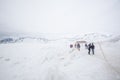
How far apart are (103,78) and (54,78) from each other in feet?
17.7

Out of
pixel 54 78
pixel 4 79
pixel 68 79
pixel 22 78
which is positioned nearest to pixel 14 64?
pixel 4 79

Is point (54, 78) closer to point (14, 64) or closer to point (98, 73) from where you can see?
point (98, 73)

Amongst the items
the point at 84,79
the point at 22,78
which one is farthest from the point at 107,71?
the point at 22,78

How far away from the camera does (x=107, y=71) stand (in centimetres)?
951

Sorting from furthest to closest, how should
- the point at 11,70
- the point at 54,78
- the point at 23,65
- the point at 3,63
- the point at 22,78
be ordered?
the point at 3,63 → the point at 23,65 → the point at 11,70 → the point at 22,78 → the point at 54,78

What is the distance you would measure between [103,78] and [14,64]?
2044cm

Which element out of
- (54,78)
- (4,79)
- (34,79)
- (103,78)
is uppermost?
(103,78)

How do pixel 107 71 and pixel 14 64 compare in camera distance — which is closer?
pixel 107 71

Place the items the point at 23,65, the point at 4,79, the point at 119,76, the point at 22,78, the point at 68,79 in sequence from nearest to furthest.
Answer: the point at 119,76 → the point at 68,79 → the point at 22,78 → the point at 4,79 → the point at 23,65

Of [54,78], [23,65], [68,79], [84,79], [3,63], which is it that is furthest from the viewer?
[3,63]

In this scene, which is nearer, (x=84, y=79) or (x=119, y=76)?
(x=119, y=76)

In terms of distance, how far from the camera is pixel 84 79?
8.97 meters

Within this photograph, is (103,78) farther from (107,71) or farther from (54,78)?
(54,78)

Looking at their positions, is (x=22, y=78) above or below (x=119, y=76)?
below
